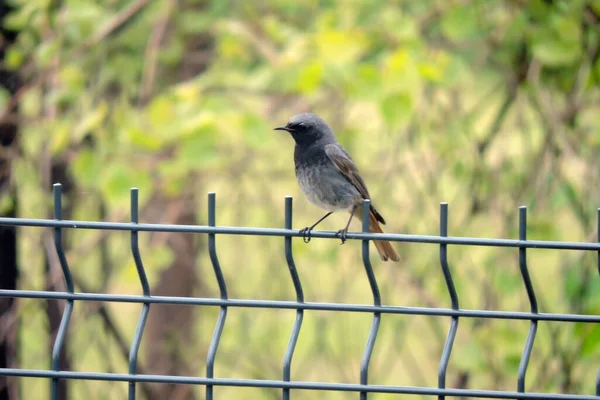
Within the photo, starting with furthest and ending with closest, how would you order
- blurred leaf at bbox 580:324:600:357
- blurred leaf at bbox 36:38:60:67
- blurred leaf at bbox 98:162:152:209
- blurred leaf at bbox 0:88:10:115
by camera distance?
blurred leaf at bbox 0:88:10:115
blurred leaf at bbox 36:38:60:67
blurred leaf at bbox 98:162:152:209
blurred leaf at bbox 580:324:600:357

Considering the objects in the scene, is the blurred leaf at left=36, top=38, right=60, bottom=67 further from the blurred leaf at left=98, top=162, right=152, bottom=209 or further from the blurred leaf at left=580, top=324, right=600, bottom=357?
the blurred leaf at left=580, top=324, right=600, bottom=357

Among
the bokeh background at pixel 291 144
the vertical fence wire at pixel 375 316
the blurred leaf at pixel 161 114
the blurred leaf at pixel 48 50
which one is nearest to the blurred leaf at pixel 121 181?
the bokeh background at pixel 291 144

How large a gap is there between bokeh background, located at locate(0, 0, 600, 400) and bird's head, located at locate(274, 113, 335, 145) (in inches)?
6.2

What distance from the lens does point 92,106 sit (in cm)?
596

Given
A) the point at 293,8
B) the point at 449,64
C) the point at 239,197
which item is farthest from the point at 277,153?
the point at 449,64

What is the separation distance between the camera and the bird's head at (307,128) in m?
4.80

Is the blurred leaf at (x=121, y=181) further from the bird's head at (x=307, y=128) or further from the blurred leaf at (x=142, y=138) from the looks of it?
the bird's head at (x=307, y=128)

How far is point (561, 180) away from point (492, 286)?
2.66 ft

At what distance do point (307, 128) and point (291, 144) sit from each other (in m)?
1.68

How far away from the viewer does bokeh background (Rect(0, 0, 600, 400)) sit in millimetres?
5016

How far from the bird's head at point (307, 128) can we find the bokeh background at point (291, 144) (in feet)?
0.52

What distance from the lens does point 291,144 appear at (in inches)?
255

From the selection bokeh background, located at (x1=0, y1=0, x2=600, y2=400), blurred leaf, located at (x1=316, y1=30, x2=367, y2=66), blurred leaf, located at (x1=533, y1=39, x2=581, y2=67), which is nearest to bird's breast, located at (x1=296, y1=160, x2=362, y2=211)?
bokeh background, located at (x1=0, y1=0, x2=600, y2=400)

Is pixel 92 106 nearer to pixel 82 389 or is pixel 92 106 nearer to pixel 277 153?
pixel 277 153
